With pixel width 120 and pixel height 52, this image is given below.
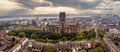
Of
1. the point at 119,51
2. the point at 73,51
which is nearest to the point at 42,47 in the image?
the point at 73,51

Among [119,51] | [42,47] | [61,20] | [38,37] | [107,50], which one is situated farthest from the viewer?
[61,20]

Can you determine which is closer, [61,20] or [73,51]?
[73,51]

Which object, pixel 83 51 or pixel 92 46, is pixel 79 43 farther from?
pixel 83 51

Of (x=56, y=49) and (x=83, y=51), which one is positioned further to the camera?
(x=56, y=49)

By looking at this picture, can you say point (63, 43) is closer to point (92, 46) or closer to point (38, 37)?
point (92, 46)

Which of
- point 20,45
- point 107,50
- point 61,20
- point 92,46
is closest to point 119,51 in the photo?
point 107,50

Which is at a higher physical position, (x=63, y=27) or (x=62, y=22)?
(x=62, y=22)

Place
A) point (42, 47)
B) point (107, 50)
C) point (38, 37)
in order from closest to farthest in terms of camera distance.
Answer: point (107, 50), point (42, 47), point (38, 37)

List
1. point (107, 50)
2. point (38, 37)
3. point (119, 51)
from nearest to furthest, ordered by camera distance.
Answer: point (119, 51)
point (107, 50)
point (38, 37)
